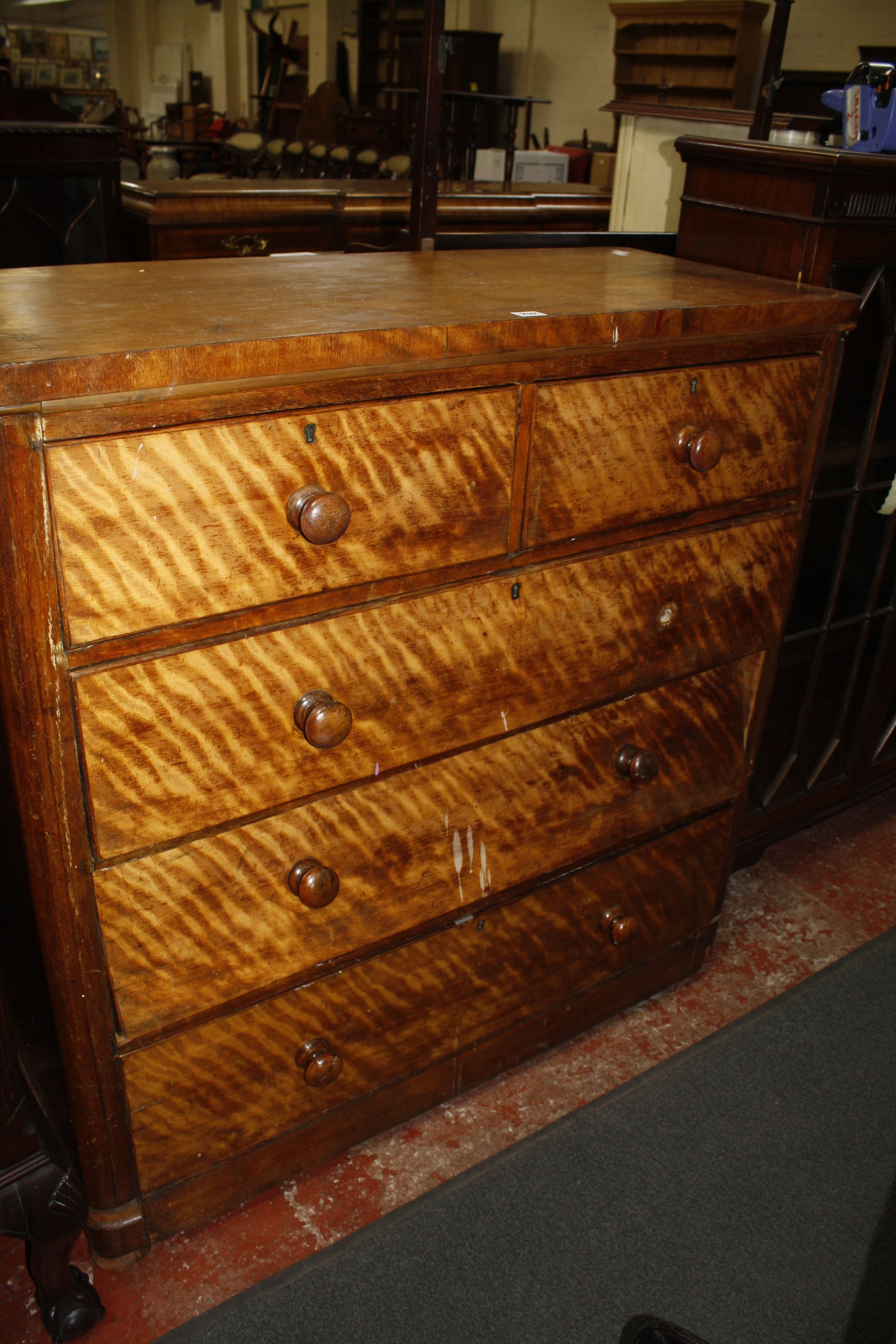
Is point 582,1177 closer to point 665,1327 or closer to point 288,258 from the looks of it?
point 665,1327

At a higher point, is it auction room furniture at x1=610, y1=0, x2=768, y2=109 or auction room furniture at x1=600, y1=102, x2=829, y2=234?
auction room furniture at x1=610, y1=0, x2=768, y2=109

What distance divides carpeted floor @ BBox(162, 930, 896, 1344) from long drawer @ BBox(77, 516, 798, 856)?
75 cm

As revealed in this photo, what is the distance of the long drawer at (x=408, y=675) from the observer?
41.0 inches

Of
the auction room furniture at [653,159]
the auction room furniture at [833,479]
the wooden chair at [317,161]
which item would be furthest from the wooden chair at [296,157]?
the auction room furniture at [833,479]

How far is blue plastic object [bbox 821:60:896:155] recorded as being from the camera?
163 centimetres

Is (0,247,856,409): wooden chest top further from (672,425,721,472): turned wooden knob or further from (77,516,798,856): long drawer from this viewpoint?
(77,516,798,856): long drawer

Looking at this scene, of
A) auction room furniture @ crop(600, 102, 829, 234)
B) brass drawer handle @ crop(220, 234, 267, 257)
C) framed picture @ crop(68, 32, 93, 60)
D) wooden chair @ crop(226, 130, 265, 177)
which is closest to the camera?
auction room furniture @ crop(600, 102, 829, 234)

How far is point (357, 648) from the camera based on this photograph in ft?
3.79

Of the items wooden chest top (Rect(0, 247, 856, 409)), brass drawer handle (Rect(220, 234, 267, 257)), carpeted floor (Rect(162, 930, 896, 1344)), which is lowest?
carpeted floor (Rect(162, 930, 896, 1344))

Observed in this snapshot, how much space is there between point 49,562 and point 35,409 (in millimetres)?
140

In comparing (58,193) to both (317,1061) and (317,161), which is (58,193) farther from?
(317,161)

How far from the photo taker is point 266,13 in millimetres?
12695

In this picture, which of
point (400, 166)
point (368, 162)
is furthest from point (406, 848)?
point (368, 162)

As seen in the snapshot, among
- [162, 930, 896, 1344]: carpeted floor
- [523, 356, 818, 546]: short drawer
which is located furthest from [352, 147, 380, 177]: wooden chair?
[162, 930, 896, 1344]: carpeted floor
